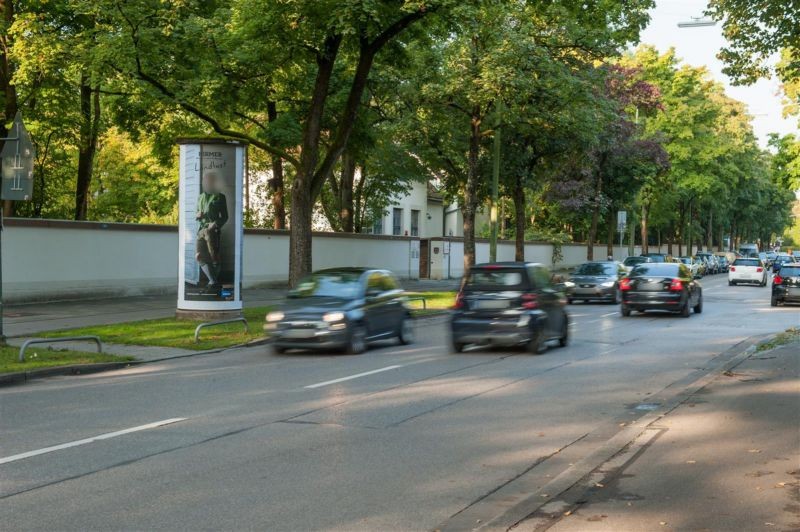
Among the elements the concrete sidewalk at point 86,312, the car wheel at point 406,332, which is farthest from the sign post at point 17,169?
the car wheel at point 406,332

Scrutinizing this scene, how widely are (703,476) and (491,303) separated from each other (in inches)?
362

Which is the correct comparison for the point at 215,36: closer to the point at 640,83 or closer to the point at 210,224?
the point at 210,224

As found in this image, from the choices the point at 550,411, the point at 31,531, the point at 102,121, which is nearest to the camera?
the point at 31,531

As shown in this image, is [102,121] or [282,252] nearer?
[102,121]

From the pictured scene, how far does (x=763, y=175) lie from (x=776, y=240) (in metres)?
112

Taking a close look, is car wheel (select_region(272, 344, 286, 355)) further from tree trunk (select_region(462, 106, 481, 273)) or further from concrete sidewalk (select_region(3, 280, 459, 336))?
tree trunk (select_region(462, 106, 481, 273))

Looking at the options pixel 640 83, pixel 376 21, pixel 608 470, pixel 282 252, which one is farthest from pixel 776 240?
pixel 608 470

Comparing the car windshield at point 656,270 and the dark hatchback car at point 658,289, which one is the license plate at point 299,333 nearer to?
the dark hatchback car at point 658,289

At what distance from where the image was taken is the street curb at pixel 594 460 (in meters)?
5.87

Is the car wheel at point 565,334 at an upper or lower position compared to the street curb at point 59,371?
upper

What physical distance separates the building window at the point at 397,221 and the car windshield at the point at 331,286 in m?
42.5

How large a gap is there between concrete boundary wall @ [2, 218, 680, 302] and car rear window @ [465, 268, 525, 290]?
14.2 metres

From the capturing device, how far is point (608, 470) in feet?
24.0

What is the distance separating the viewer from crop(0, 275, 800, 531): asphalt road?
6316mm
